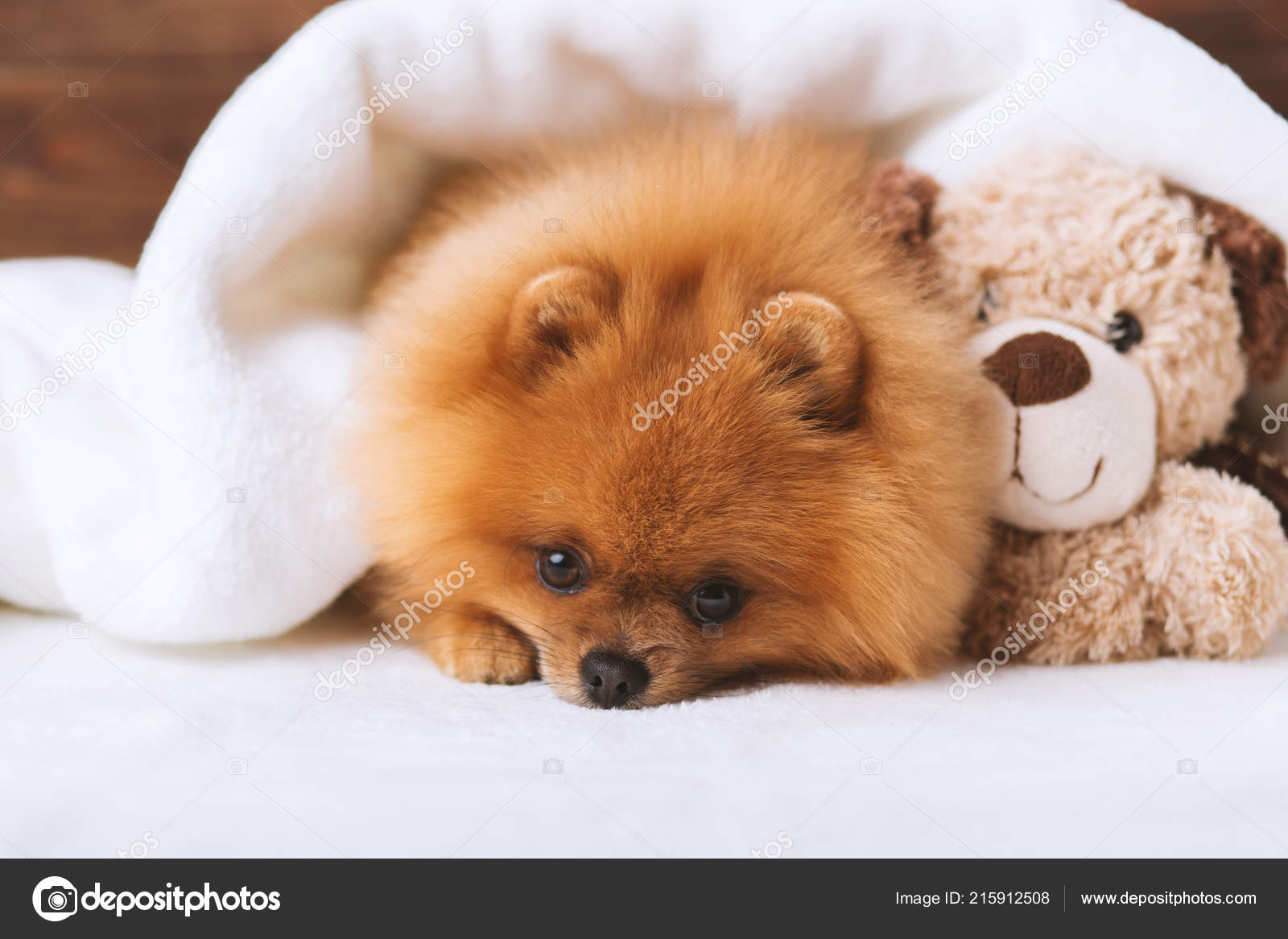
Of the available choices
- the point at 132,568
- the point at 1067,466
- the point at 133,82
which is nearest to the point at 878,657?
the point at 1067,466

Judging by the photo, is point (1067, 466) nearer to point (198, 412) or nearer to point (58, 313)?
point (198, 412)

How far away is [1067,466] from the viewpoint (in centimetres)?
133

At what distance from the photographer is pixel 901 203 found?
1.42 meters

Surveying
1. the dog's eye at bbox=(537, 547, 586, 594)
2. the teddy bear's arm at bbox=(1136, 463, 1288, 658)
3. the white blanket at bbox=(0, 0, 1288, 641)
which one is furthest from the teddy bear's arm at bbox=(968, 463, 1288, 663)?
the dog's eye at bbox=(537, 547, 586, 594)

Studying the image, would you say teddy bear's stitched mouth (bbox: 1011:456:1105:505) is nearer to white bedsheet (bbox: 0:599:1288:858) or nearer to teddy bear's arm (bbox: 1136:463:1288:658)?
teddy bear's arm (bbox: 1136:463:1288:658)

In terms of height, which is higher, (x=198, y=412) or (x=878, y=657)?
(x=198, y=412)

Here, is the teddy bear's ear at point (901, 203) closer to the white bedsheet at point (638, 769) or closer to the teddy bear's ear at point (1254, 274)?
the teddy bear's ear at point (1254, 274)

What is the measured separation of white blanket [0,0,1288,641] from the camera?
4.44 ft

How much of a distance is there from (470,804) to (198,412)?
71 cm

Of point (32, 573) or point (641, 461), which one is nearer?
point (641, 461)

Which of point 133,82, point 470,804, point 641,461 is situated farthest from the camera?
point 133,82

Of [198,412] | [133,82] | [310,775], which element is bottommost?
[310,775]

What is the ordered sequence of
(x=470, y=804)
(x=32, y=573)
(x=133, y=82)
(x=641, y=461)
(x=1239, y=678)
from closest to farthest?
(x=470, y=804) < (x=641, y=461) < (x=1239, y=678) < (x=32, y=573) < (x=133, y=82)
